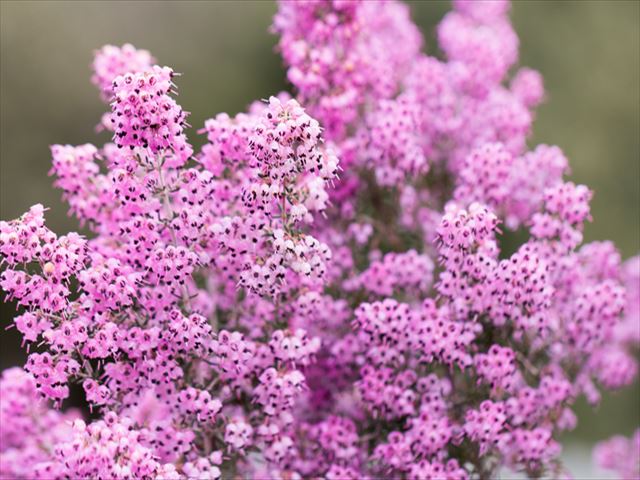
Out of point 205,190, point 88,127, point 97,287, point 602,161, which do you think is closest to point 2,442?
point 97,287

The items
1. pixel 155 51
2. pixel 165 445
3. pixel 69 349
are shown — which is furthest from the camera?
pixel 155 51

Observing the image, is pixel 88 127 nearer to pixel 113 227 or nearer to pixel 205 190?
pixel 113 227

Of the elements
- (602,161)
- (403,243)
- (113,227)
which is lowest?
(113,227)

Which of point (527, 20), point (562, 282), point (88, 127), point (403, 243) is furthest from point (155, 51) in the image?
point (562, 282)

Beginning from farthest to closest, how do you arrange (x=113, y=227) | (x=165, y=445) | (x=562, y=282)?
(x=562, y=282) < (x=113, y=227) < (x=165, y=445)

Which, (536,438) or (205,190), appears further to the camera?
(536,438)

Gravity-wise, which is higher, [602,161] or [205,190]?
[602,161]
